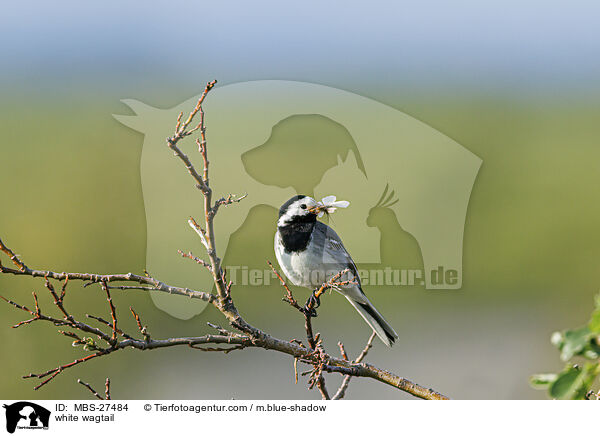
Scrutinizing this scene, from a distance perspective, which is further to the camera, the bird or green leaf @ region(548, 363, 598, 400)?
the bird

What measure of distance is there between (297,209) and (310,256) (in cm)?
25

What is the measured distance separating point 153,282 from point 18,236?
14.5 feet

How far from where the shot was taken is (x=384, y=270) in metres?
4.66

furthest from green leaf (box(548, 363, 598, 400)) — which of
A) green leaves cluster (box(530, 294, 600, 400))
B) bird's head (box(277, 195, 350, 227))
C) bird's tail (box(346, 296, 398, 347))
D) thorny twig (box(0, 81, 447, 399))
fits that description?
bird's tail (box(346, 296, 398, 347))

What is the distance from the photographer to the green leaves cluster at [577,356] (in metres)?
0.80

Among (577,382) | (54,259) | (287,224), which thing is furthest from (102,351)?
(54,259)

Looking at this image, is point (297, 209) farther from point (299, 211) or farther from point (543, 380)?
point (543, 380)

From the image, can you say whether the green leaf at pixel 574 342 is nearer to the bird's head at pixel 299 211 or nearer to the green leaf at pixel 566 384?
the green leaf at pixel 566 384

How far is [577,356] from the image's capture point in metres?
0.84

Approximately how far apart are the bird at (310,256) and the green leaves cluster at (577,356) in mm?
1948

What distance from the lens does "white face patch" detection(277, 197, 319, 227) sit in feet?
9.14
